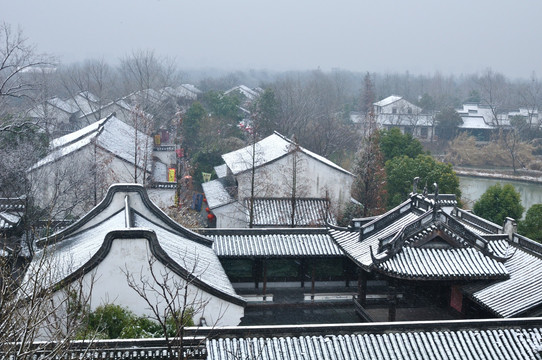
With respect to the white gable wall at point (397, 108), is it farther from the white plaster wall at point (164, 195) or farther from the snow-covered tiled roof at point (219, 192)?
the white plaster wall at point (164, 195)

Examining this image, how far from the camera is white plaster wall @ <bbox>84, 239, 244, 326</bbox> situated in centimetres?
1218

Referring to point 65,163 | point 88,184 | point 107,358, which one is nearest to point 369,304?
point 107,358

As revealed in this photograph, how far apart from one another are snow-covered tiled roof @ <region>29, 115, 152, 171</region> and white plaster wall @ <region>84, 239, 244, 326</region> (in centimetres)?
1151

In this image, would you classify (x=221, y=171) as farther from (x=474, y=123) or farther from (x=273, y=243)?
(x=474, y=123)

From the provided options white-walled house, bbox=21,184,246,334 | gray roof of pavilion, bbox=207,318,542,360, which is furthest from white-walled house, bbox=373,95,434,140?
gray roof of pavilion, bbox=207,318,542,360

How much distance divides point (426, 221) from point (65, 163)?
15871mm

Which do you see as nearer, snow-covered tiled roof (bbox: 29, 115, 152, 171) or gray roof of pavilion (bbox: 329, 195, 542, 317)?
gray roof of pavilion (bbox: 329, 195, 542, 317)

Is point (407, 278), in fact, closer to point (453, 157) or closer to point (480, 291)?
point (480, 291)

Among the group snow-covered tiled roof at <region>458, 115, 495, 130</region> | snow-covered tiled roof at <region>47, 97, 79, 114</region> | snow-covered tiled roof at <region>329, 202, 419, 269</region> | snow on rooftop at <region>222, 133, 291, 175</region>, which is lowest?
snow-covered tiled roof at <region>329, 202, 419, 269</region>

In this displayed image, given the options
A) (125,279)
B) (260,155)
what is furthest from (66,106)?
(125,279)

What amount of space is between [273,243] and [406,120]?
5059cm

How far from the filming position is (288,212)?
83.1ft

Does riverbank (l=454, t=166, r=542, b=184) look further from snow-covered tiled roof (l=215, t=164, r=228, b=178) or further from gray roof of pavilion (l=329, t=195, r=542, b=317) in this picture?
gray roof of pavilion (l=329, t=195, r=542, b=317)

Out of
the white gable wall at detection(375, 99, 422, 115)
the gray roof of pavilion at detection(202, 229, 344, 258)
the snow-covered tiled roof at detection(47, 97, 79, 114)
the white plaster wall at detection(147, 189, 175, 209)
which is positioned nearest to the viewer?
the gray roof of pavilion at detection(202, 229, 344, 258)
